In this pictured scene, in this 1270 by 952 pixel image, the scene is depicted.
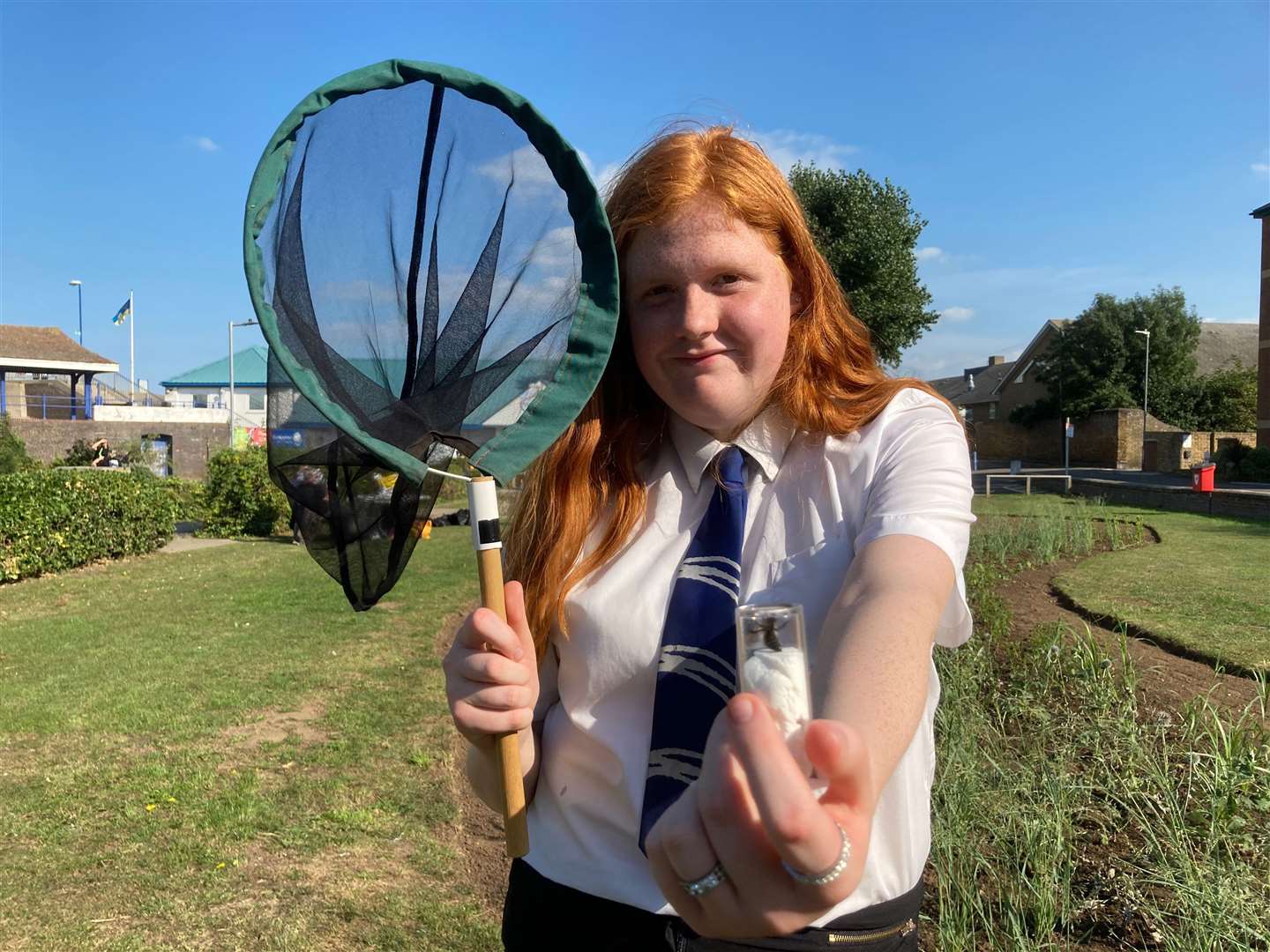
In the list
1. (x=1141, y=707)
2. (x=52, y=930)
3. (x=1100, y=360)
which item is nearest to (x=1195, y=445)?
(x=1100, y=360)

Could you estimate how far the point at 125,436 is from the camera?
3456 cm

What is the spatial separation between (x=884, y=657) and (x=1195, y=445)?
4347 cm

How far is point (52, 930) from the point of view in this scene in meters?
3.57

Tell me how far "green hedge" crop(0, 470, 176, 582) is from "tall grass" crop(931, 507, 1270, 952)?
1137 cm

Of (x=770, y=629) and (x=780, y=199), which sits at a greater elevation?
(x=780, y=199)

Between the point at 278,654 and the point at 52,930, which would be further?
the point at 278,654

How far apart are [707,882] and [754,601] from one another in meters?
0.59

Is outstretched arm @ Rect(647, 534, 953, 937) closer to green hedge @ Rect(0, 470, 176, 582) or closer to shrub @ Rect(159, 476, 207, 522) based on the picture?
green hedge @ Rect(0, 470, 176, 582)

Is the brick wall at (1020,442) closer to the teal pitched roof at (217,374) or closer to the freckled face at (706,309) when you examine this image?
the teal pitched roof at (217,374)

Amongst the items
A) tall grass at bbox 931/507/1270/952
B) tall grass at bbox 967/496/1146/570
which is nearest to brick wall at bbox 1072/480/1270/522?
tall grass at bbox 967/496/1146/570

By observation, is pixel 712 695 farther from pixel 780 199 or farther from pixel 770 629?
pixel 780 199

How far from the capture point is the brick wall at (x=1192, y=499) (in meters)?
16.9

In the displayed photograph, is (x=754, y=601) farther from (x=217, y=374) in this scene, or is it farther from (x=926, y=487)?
(x=217, y=374)

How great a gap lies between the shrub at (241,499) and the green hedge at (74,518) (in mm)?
2068
